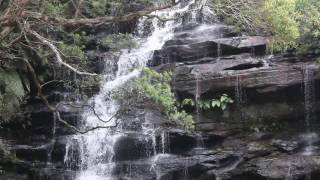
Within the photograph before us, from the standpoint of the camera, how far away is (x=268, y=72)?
42.4ft

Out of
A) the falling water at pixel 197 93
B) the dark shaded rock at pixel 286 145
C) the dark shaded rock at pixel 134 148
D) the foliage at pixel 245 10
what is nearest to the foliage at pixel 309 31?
the foliage at pixel 245 10

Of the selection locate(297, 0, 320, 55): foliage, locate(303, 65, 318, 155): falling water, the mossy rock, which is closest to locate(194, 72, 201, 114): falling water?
locate(303, 65, 318, 155): falling water

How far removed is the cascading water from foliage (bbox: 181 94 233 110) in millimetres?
1232

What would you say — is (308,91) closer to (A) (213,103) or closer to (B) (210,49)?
(A) (213,103)

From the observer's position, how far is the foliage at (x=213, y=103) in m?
13.2

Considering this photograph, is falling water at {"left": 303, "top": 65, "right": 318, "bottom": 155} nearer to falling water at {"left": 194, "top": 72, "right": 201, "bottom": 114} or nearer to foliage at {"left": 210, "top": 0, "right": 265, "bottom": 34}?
foliage at {"left": 210, "top": 0, "right": 265, "bottom": 34}

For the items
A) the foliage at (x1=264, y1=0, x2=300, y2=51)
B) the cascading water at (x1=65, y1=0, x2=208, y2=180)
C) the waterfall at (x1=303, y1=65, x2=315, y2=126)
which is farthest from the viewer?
the cascading water at (x1=65, y1=0, x2=208, y2=180)

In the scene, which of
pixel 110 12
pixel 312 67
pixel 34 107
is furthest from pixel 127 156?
A: pixel 110 12

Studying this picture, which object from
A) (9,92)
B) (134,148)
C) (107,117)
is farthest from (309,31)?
(9,92)

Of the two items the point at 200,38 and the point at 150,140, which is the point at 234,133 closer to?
the point at 150,140

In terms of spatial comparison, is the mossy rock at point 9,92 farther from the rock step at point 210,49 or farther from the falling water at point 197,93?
the falling water at point 197,93

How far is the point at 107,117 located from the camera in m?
14.2

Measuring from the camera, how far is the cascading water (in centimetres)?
1328

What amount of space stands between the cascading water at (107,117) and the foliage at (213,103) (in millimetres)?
1232
